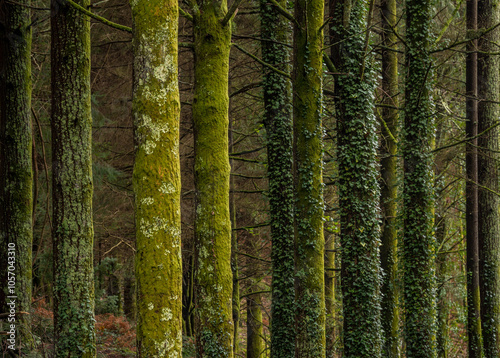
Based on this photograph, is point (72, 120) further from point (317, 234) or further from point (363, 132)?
point (363, 132)

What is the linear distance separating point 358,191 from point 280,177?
1910mm

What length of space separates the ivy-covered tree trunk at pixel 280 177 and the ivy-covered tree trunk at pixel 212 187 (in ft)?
15.2

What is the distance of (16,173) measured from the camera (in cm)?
738

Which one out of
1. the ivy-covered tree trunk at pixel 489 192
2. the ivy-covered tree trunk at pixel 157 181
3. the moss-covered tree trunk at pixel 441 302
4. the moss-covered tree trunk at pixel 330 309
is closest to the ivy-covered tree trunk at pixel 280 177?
the moss-covered tree trunk at pixel 441 302

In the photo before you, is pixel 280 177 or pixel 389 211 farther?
pixel 389 211

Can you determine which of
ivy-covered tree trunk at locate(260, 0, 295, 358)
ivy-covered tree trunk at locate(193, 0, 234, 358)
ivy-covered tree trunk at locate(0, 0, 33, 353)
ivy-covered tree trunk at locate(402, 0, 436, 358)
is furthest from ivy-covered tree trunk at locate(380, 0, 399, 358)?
ivy-covered tree trunk at locate(0, 0, 33, 353)

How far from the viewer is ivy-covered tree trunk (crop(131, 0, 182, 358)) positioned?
3611mm

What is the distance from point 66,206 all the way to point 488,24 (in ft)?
38.2

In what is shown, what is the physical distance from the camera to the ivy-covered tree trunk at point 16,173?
720 cm

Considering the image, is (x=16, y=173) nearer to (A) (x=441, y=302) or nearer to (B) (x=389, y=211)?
(B) (x=389, y=211)

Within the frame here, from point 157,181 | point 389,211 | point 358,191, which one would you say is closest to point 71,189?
point 157,181

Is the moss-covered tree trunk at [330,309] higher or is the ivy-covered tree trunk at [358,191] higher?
the ivy-covered tree trunk at [358,191]

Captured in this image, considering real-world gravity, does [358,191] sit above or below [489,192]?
below

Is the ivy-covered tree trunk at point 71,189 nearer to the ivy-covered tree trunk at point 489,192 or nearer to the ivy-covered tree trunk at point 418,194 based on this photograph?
the ivy-covered tree trunk at point 418,194
